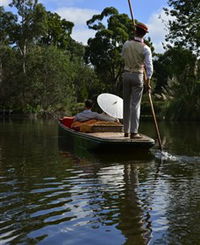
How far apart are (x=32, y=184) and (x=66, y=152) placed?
3.67 metres

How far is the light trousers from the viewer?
25.7ft

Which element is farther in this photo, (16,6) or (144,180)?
(16,6)

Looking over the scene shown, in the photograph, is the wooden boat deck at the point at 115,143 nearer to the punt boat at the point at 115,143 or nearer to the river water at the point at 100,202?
the punt boat at the point at 115,143

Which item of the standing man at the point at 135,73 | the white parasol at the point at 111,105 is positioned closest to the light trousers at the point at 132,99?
the standing man at the point at 135,73

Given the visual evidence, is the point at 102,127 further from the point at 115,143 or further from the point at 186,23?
the point at 186,23

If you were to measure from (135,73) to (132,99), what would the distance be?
0.46 meters

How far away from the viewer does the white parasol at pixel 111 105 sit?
962 centimetres

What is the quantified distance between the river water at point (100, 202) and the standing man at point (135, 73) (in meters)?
1.13

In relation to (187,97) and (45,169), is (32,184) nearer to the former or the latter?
(45,169)

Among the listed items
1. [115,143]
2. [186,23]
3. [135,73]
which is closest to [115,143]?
[115,143]

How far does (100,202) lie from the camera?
404 centimetres

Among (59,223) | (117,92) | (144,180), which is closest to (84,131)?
(144,180)

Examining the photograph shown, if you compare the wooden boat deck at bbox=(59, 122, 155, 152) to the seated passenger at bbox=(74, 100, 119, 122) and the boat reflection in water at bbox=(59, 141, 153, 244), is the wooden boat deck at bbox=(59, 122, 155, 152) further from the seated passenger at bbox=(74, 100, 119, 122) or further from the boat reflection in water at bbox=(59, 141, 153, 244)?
the seated passenger at bbox=(74, 100, 119, 122)

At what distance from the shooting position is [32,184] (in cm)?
500
